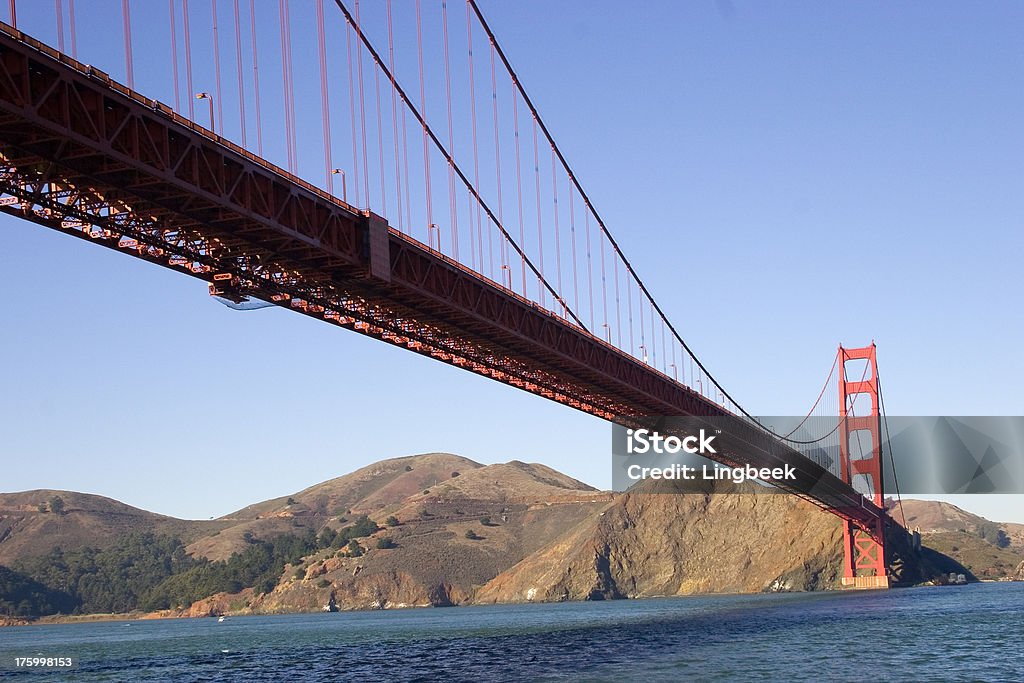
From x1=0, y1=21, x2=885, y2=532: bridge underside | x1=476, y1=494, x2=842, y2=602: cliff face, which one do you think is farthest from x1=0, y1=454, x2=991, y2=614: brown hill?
x1=0, y1=21, x2=885, y2=532: bridge underside

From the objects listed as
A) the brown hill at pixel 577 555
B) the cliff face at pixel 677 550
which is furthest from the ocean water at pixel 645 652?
the brown hill at pixel 577 555

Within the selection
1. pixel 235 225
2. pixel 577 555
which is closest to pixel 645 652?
pixel 235 225

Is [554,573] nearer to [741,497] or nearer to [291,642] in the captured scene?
Answer: [741,497]

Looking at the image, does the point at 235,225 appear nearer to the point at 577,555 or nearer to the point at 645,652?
the point at 645,652

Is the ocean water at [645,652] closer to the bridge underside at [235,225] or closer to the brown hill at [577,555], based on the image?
the bridge underside at [235,225]

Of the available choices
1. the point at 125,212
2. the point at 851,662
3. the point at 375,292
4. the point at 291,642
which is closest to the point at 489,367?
the point at 375,292

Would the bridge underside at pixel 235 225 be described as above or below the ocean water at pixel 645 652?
above

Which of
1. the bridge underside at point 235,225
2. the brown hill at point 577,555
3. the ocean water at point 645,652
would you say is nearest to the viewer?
the bridge underside at point 235,225
